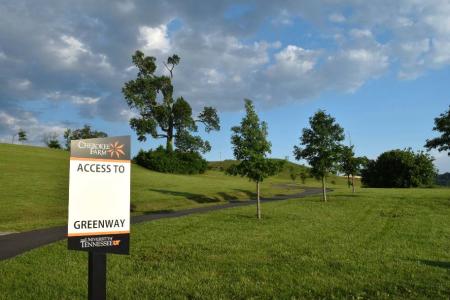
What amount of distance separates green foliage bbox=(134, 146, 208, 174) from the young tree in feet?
123

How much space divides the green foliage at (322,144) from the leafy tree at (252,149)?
36.7 feet

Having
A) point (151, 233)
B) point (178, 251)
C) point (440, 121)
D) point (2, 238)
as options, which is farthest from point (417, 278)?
point (440, 121)

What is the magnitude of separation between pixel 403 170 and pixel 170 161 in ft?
172

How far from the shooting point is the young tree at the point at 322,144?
34.2 m

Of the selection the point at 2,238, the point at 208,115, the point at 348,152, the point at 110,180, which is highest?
the point at 208,115

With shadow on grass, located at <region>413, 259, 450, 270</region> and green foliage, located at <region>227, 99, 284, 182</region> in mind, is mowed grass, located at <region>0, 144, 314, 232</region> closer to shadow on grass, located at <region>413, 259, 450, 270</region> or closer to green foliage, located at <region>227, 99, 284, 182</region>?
green foliage, located at <region>227, 99, 284, 182</region>

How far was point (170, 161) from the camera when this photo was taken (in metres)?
69.9

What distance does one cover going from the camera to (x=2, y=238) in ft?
52.7

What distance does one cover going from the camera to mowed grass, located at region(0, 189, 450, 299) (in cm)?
809

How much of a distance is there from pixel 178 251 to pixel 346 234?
22.6ft

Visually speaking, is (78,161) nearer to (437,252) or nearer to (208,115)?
(437,252)

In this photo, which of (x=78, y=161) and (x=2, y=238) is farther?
(x=2, y=238)

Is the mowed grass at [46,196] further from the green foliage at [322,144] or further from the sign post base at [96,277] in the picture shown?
the sign post base at [96,277]

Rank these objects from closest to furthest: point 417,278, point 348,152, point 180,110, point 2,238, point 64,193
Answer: point 417,278 < point 2,238 < point 64,193 < point 348,152 < point 180,110
